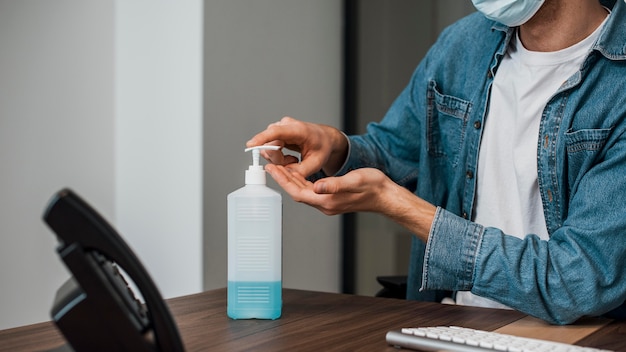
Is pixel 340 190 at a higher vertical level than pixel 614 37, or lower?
lower

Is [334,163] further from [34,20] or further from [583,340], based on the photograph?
[34,20]

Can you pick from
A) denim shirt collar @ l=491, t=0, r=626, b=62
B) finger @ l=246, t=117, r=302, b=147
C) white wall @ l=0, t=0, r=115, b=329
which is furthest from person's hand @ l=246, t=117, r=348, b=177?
A: white wall @ l=0, t=0, r=115, b=329

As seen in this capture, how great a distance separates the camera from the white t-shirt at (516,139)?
139 centimetres

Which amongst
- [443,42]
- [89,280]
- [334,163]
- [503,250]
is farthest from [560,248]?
[89,280]

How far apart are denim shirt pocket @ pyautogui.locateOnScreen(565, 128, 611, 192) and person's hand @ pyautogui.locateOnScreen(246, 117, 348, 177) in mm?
409

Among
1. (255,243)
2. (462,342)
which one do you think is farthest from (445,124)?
(462,342)

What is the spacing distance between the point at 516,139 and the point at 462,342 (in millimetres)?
645

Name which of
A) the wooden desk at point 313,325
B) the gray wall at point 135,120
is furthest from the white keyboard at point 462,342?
the gray wall at point 135,120

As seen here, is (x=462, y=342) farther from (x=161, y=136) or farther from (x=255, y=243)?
(x=161, y=136)

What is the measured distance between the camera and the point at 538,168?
1340mm

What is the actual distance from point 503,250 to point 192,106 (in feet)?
→ 4.14

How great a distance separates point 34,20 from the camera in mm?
2076

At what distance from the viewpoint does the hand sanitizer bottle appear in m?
1.04

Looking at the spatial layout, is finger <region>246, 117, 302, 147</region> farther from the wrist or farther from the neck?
the neck
